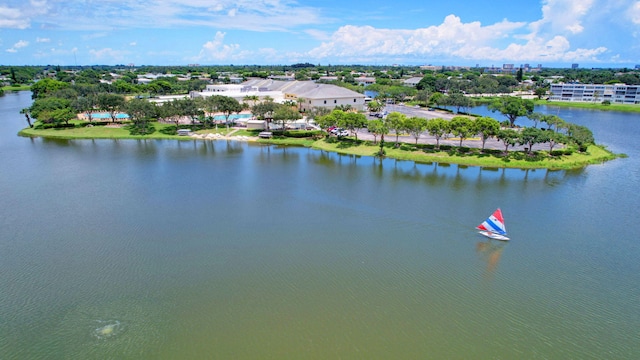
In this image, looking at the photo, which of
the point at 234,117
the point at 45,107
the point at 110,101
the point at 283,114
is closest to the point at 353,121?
the point at 283,114

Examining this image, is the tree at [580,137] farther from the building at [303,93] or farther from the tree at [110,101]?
the tree at [110,101]

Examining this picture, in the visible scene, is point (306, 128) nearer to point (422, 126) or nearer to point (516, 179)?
point (422, 126)

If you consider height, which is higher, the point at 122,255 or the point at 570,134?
the point at 570,134

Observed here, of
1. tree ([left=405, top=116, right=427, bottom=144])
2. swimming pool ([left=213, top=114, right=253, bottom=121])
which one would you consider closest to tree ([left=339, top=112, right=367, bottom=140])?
tree ([left=405, top=116, right=427, bottom=144])

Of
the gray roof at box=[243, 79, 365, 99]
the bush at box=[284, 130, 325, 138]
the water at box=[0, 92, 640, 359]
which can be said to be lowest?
the water at box=[0, 92, 640, 359]

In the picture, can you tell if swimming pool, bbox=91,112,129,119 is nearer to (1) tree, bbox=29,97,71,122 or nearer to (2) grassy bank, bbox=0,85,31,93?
(1) tree, bbox=29,97,71,122

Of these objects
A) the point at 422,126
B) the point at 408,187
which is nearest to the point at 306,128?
the point at 422,126

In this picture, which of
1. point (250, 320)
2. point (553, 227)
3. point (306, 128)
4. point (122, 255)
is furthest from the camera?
point (306, 128)

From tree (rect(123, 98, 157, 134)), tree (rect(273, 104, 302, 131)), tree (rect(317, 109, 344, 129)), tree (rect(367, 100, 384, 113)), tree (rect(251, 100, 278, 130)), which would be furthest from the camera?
Answer: tree (rect(367, 100, 384, 113))
